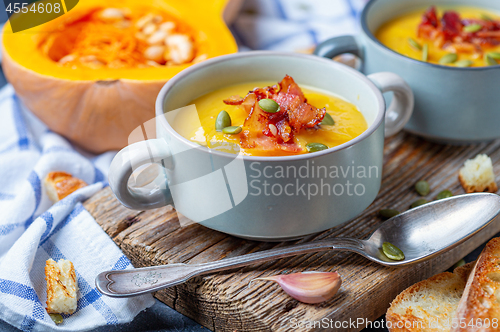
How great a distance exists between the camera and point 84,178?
5.61 feet

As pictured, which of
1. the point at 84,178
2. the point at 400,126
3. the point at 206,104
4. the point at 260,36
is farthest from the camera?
the point at 260,36

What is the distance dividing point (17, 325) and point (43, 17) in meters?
1.15

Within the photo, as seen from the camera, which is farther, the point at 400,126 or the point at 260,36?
the point at 260,36

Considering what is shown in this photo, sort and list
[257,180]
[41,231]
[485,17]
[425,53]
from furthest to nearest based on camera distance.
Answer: [485,17], [425,53], [41,231], [257,180]

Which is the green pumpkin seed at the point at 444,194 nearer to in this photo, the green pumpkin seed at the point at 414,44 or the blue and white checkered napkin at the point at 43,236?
the green pumpkin seed at the point at 414,44

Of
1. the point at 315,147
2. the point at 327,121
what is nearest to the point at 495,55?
the point at 327,121

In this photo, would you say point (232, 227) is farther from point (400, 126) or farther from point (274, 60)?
point (400, 126)

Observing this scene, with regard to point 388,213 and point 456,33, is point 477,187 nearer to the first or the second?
point 388,213

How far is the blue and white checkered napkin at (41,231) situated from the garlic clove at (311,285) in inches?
13.3

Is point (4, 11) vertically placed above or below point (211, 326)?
above

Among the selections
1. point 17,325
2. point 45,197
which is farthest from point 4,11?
point 17,325

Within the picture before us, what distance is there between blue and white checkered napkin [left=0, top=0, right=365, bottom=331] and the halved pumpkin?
3.1 inches

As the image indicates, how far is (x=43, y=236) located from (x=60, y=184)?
24cm

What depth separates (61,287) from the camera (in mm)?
1162
